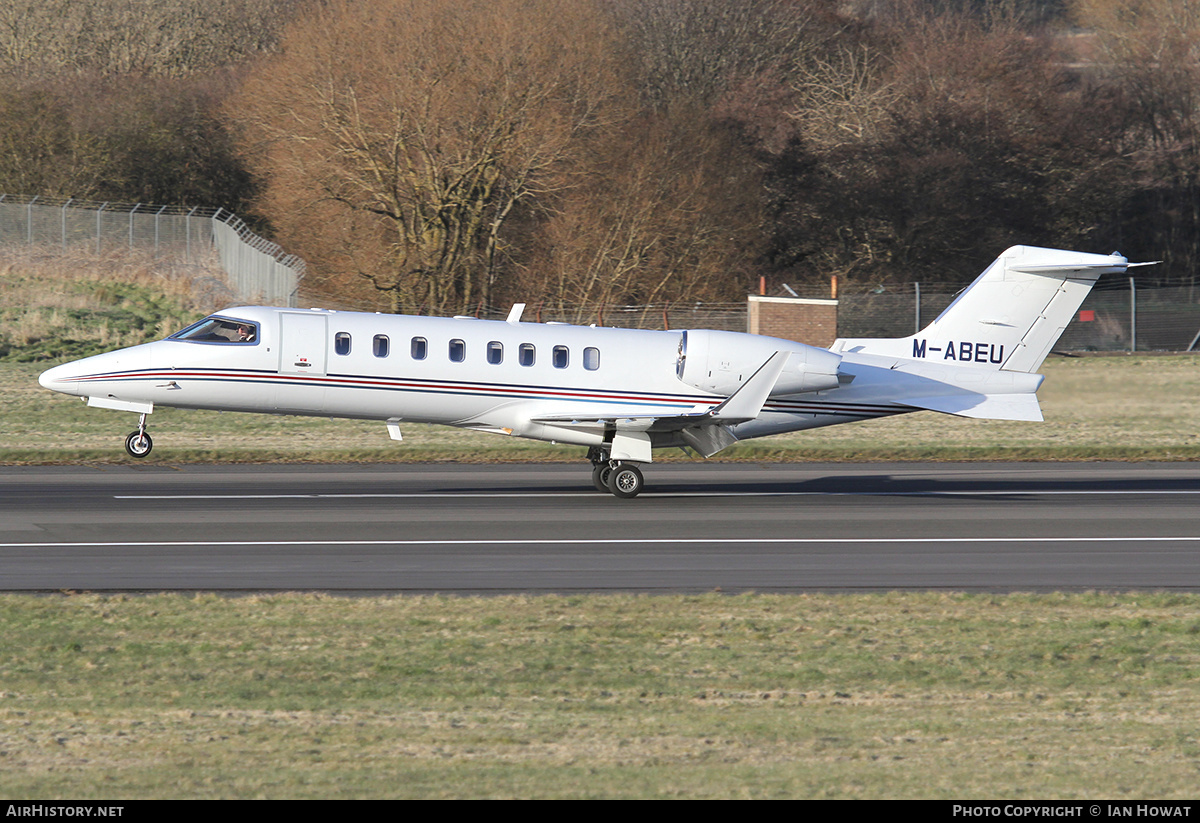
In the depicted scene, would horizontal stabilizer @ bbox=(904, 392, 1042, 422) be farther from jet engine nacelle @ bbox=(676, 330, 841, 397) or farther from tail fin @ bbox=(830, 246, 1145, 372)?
jet engine nacelle @ bbox=(676, 330, 841, 397)

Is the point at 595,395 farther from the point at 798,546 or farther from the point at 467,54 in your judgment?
the point at 467,54

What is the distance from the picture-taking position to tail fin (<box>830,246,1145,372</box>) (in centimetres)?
2162

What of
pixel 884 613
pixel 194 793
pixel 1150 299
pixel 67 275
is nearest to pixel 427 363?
pixel 884 613

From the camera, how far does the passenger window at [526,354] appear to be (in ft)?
66.8

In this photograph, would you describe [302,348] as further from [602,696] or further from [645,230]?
[645,230]

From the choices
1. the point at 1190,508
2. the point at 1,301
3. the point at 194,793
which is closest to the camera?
the point at 194,793

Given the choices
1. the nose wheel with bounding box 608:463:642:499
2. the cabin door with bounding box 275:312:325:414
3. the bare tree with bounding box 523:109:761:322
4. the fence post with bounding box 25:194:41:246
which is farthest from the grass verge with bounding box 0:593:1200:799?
the fence post with bounding box 25:194:41:246

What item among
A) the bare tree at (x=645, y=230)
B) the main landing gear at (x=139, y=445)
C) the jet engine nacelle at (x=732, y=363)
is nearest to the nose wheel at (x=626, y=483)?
the jet engine nacelle at (x=732, y=363)

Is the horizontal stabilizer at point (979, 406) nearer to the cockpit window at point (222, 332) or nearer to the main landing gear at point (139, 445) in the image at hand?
the cockpit window at point (222, 332)

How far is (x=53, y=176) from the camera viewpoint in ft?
176

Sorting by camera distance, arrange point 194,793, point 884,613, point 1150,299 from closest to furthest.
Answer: point 194,793 → point 884,613 → point 1150,299

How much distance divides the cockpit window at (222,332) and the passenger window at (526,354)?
3.93m

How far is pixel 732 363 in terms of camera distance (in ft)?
68.2

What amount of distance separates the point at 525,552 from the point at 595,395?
5355mm
